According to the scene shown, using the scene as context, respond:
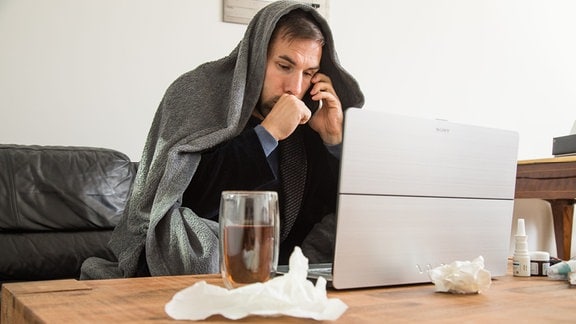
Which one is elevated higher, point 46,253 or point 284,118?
point 284,118

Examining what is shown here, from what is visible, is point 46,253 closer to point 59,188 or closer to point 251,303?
point 59,188

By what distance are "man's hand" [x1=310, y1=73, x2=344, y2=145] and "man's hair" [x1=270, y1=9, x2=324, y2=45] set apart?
0.11 m

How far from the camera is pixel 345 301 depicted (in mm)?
738

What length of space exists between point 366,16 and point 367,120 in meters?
2.03

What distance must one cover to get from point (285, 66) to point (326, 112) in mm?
154

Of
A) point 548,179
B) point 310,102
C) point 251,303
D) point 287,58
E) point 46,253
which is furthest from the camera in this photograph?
point 548,179

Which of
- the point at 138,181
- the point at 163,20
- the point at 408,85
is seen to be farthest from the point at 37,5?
the point at 408,85

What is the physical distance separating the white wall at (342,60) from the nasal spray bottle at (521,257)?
4.96ft

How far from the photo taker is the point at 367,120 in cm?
78

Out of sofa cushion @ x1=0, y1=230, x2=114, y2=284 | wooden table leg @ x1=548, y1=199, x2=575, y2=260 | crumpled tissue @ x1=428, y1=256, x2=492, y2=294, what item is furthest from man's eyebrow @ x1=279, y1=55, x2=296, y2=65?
wooden table leg @ x1=548, y1=199, x2=575, y2=260

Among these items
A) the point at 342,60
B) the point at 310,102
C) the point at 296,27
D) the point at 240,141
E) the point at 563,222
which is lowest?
the point at 563,222

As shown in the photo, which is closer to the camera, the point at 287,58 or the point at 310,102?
the point at 287,58

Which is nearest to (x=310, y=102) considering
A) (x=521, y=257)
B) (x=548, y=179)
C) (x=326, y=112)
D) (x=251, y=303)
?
(x=326, y=112)

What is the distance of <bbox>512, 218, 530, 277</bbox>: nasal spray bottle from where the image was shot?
A: 1.07 meters
